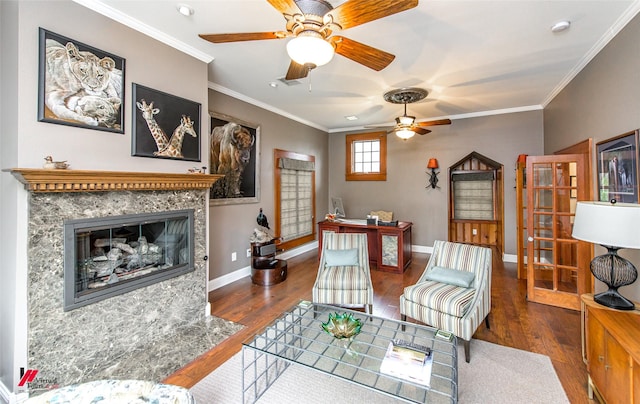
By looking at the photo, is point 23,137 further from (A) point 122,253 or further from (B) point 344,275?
(B) point 344,275

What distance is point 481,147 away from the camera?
5516mm

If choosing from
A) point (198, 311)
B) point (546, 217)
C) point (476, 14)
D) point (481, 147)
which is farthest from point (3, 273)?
point (481, 147)

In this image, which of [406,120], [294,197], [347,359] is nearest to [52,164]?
[347,359]

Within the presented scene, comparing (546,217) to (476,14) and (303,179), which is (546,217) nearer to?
(476,14)

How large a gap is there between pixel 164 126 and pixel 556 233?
15.5 ft

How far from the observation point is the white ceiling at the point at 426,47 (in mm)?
2279

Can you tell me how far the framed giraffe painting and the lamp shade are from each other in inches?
138

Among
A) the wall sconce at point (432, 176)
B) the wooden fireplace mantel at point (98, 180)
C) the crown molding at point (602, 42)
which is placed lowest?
the wooden fireplace mantel at point (98, 180)

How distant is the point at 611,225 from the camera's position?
1.83 m

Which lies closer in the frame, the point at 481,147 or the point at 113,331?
the point at 113,331

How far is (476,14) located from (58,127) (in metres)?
3.43

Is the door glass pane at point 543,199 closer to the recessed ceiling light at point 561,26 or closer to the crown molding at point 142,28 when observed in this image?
the recessed ceiling light at point 561,26

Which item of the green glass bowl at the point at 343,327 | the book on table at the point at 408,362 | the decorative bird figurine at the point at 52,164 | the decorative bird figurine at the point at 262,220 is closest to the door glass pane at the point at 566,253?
the book on table at the point at 408,362

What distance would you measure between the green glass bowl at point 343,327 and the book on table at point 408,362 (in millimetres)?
255
